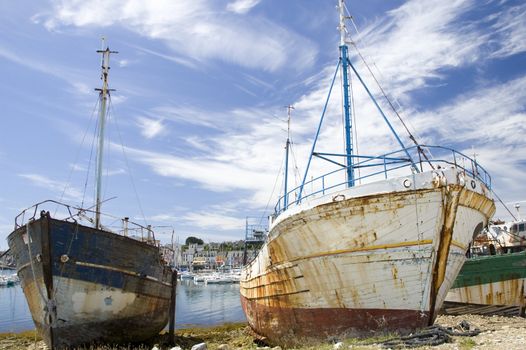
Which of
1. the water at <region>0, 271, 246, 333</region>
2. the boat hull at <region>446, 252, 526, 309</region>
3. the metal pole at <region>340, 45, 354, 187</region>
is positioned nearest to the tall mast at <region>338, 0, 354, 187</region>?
the metal pole at <region>340, 45, 354, 187</region>

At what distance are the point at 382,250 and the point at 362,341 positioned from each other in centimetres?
213

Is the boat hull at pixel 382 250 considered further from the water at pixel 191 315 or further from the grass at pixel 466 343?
the water at pixel 191 315

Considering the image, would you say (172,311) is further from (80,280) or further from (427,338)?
(427,338)

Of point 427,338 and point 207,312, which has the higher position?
point 427,338

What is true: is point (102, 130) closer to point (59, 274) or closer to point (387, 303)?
point (59, 274)

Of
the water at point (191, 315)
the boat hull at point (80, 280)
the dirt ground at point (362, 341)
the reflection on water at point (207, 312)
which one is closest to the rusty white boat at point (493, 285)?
the dirt ground at point (362, 341)

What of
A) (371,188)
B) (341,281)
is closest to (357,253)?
(341,281)

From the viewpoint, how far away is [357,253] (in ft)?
35.0

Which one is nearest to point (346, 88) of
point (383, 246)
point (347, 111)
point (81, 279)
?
point (347, 111)

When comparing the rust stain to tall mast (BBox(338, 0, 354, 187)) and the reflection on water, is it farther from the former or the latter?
the reflection on water

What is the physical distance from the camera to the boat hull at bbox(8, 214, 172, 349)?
43.2 ft

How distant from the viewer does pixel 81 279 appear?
13531 millimetres

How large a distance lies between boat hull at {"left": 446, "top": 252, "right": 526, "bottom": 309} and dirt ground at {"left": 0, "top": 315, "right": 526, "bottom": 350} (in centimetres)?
97

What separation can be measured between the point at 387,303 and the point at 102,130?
14.1 meters
